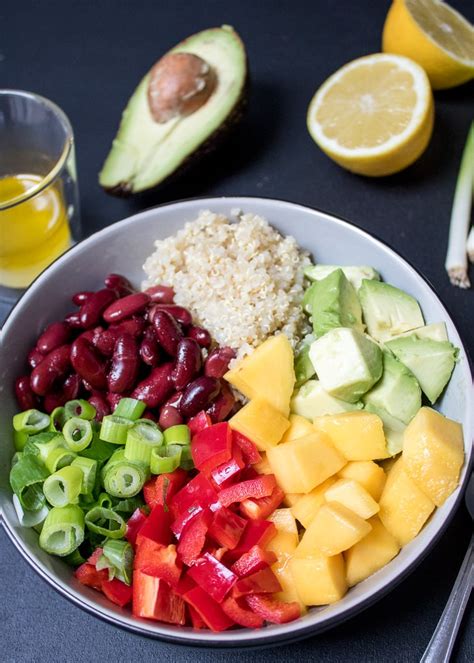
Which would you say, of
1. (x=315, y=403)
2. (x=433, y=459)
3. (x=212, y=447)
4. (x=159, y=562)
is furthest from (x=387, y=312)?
(x=159, y=562)

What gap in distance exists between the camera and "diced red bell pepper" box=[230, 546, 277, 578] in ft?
4.34

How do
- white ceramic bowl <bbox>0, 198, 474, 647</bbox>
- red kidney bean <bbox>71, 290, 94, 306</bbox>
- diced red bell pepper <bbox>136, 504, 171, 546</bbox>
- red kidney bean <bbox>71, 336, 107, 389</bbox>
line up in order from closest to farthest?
white ceramic bowl <bbox>0, 198, 474, 647</bbox> → diced red bell pepper <bbox>136, 504, 171, 546</bbox> → red kidney bean <bbox>71, 336, 107, 389</bbox> → red kidney bean <bbox>71, 290, 94, 306</bbox>

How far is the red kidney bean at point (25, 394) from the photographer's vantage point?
1.60 m

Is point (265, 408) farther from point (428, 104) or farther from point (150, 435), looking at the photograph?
point (428, 104)

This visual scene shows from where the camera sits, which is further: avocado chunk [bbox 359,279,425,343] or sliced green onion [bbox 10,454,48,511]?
avocado chunk [bbox 359,279,425,343]

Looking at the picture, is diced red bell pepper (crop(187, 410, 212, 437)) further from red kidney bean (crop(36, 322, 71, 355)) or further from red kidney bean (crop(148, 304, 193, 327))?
red kidney bean (crop(36, 322, 71, 355))

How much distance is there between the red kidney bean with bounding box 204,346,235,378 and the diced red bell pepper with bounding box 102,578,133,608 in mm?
440

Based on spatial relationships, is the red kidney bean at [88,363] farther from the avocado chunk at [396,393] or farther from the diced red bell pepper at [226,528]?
the avocado chunk at [396,393]

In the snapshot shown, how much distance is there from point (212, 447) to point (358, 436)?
0.88 ft

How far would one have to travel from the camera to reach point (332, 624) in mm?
1264

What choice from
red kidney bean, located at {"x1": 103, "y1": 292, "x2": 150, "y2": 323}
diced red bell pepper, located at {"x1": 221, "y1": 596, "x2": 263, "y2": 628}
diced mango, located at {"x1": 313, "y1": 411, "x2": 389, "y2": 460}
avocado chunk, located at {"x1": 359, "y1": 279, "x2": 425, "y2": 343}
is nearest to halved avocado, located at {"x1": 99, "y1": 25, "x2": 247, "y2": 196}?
red kidney bean, located at {"x1": 103, "y1": 292, "x2": 150, "y2": 323}

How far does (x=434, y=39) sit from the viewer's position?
2104mm

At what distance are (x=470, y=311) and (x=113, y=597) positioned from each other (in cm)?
109

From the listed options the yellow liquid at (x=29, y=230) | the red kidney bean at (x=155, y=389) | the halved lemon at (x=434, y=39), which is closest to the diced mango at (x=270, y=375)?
the red kidney bean at (x=155, y=389)
